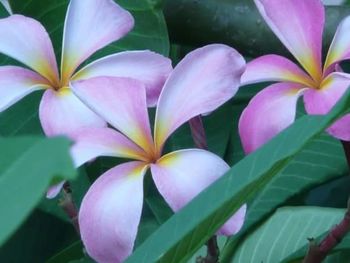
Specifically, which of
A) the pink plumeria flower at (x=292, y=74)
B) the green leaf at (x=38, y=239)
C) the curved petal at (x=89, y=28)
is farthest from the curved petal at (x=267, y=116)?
the green leaf at (x=38, y=239)

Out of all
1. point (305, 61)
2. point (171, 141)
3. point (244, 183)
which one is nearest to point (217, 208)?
point (244, 183)

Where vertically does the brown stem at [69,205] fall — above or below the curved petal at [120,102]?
below

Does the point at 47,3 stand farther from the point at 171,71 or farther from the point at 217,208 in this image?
Answer: the point at 217,208

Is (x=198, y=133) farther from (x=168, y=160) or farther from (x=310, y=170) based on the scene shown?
(x=310, y=170)

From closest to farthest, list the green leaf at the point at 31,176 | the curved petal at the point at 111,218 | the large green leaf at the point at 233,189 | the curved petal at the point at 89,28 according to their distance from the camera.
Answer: the green leaf at the point at 31,176
the large green leaf at the point at 233,189
the curved petal at the point at 111,218
the curved petal at the point at 89,28

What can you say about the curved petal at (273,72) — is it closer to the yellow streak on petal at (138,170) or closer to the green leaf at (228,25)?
the yellow streak on petal at (138,170)

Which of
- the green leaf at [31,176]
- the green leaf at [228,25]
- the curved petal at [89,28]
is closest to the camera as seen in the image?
the green leaf at [31,176]
